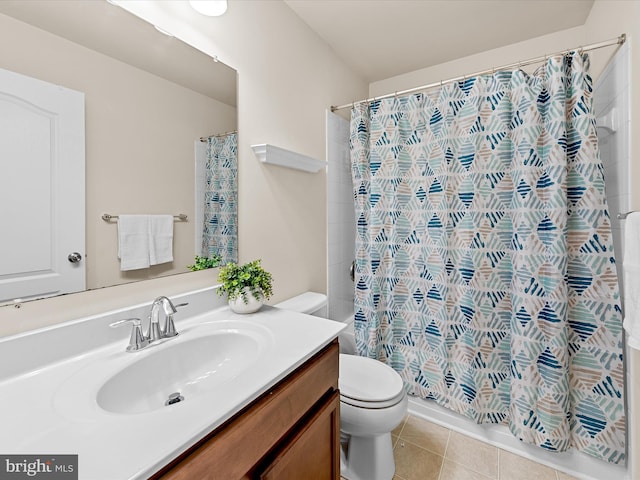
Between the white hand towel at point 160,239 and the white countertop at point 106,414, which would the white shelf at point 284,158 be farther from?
the white countertop at point 106,414

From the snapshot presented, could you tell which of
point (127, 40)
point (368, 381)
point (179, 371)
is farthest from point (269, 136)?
point (368, 381)

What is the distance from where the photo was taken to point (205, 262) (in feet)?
4.23

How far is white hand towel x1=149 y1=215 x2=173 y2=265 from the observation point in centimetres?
110

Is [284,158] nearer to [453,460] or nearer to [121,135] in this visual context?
[121,135]

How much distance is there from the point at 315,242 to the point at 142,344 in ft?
3.97

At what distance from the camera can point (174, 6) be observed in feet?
3.75

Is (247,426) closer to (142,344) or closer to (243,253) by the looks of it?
(142,344)

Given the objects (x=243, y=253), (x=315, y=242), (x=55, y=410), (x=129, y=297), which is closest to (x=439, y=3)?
(x=315, y=242)

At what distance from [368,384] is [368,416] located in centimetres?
19

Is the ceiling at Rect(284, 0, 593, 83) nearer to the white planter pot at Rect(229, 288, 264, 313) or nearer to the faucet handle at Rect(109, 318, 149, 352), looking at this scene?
the white planter pot at Rect(229, 288, 264, 313)

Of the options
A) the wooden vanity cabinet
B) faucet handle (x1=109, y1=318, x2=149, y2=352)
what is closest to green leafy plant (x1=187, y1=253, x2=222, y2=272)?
faucet handle (x1=109, y1=318, x2=149, y2=352)

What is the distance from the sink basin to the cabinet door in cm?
25

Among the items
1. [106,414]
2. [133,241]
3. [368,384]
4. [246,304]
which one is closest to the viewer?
[106,414]

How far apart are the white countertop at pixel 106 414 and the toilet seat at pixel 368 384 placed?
0.58m
